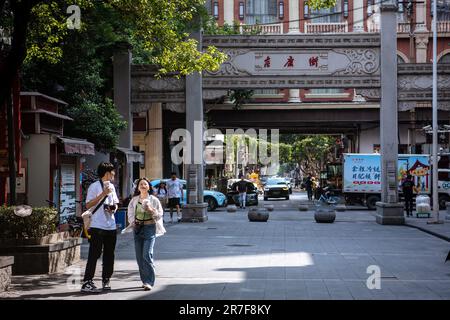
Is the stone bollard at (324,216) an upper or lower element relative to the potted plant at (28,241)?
lower

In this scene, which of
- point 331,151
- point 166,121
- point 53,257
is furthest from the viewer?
point 331,151

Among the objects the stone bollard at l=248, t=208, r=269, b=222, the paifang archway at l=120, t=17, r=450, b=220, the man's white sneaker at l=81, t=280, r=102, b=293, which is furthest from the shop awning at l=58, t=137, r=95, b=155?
the stone bollard at l=248, t=208, r=269, b=222

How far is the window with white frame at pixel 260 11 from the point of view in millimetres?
57625

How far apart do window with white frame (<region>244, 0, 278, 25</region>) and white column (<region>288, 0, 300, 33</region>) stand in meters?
1.30

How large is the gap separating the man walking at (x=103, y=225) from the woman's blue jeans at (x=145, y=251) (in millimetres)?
397

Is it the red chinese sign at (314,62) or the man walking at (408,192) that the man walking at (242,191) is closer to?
the man walking at (408,192)

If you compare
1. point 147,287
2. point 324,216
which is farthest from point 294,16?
point 147,287

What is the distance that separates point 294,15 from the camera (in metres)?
56.9

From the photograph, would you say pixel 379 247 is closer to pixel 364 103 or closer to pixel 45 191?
pixel 45 191

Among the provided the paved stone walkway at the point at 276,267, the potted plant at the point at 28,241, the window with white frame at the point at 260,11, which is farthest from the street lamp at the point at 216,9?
the potted plant at the point at 28,241

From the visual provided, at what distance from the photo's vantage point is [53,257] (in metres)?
12.2

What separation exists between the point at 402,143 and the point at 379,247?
31751 millimetres

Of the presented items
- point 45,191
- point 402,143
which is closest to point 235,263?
point 45,191

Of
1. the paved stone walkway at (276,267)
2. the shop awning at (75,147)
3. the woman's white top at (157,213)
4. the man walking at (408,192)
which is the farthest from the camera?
the man walking at (408,192)
